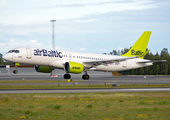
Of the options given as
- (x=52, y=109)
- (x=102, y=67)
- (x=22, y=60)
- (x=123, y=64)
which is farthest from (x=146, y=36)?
(x=52, y=109)

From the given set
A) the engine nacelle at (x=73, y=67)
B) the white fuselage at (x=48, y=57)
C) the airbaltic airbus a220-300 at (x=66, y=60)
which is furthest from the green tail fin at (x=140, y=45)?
the engine nacelle at (x=73, y=67)

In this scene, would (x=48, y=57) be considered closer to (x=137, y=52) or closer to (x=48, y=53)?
(x=48, y=53)

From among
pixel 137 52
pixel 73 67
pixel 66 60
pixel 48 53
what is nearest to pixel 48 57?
pixel 48 53

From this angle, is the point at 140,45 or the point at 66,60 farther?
the point at 140,45

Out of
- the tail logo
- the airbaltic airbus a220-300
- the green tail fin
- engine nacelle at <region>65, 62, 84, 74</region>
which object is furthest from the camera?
the green tail fin

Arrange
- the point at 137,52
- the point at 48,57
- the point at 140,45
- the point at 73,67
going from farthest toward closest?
the point at 140,45, the point at 137,52, the point at 73,67, the point at 48,57

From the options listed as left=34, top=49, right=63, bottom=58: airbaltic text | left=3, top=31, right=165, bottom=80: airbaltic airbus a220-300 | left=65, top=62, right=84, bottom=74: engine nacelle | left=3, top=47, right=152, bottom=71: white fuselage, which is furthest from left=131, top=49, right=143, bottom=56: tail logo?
left=34, top=49, right=63, bottom=58: airbaltic text

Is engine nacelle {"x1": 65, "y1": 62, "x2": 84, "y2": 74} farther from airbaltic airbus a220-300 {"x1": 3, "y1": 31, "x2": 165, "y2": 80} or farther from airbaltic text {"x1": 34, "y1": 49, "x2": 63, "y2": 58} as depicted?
airbaltic text {"x1": 34, "y1": 49, "x2": 63, "y2": 58}

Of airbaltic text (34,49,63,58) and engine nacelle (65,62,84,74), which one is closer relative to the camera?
airbaltic text (34,49,63,58)

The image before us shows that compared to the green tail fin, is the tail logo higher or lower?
lower

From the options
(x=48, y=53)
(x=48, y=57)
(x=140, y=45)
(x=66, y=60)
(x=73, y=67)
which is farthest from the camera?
(x=140, y=45)

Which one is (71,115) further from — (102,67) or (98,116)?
(102,67)

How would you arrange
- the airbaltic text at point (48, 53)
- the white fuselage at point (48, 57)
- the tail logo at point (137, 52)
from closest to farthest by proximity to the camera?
the white fuselage at point (48, 57), the airbaltic text at point (48, 53), the tail logo at point (137, 52)

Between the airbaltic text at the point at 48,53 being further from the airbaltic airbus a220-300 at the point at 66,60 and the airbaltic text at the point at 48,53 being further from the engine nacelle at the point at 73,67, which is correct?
the engine nacelle at the point at 73,67
